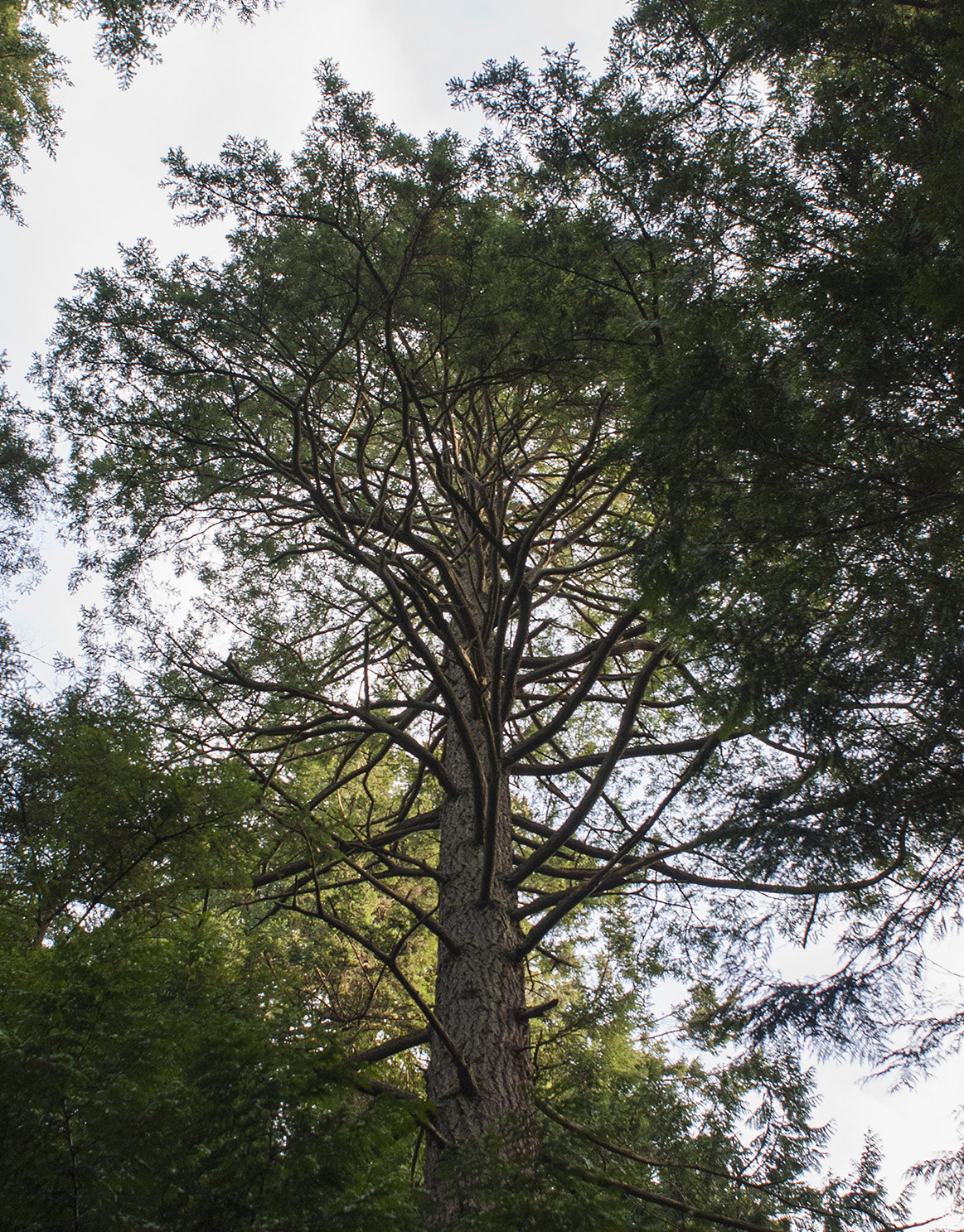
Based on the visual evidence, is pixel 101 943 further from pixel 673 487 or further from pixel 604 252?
pixel 604 252

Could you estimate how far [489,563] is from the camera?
674 cm

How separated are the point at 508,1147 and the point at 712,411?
2.89 metres

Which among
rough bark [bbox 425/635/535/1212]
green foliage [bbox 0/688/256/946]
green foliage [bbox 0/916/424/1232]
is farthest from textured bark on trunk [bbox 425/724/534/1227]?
green foliage [bbox 0/688/256/946]

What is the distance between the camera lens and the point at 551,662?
6.02 m

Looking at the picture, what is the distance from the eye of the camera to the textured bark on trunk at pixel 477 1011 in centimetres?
331

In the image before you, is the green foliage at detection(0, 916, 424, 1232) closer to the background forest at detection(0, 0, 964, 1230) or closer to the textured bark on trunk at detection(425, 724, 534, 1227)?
the background forest at detection(0, 0, 964, 1230)

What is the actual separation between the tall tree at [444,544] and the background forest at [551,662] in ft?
0.11

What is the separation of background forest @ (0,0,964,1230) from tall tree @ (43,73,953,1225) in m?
0.03

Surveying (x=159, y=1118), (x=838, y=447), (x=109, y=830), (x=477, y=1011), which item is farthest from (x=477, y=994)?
(x=838, y=447)

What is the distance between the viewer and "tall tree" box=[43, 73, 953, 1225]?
329 centimetres

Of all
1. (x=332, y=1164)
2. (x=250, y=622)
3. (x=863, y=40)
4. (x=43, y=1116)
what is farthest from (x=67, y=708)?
(x=863, y=40)

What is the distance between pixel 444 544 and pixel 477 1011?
4049mm

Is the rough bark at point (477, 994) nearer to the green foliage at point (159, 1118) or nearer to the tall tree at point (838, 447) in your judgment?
the green foliage at point (159, 1118)

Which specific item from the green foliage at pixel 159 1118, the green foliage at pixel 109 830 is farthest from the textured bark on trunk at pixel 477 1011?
the green foliage at pixel 109 830
